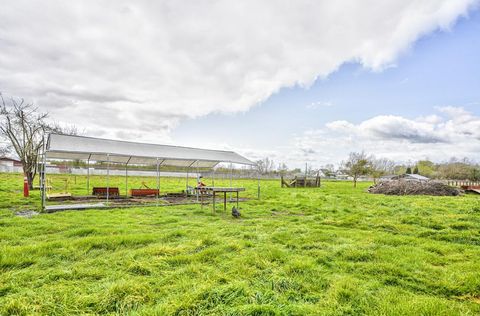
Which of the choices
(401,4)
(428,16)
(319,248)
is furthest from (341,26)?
(319,248)

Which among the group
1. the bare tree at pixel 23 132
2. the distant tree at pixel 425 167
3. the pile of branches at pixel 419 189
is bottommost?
the pile of branches at pixel 419 189

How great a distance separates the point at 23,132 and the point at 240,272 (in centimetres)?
2111

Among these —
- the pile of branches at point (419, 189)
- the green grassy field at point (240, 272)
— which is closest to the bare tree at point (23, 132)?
the green grassy field at point (240, 272)

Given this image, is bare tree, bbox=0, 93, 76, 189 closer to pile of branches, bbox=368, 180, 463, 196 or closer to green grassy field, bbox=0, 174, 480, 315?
green grassy field, bbox=0, 174, 480, 315

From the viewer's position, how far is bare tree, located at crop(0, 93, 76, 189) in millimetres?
16891

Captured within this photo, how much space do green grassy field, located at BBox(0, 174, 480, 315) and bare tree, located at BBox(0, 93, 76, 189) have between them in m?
13.8

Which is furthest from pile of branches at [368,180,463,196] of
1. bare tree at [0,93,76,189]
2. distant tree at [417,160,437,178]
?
distant tree at [417,160,437,178]

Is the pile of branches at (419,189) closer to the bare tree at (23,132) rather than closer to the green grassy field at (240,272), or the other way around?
the green grassy field at (240,272)

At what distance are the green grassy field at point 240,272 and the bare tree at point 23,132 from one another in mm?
13796

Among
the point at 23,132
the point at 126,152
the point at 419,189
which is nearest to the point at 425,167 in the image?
the point at 419,189

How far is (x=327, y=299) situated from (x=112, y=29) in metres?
14.2

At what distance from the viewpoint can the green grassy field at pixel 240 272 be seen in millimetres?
2625

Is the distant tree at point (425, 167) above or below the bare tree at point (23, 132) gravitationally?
below

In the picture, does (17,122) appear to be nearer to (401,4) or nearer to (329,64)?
(329,64)
